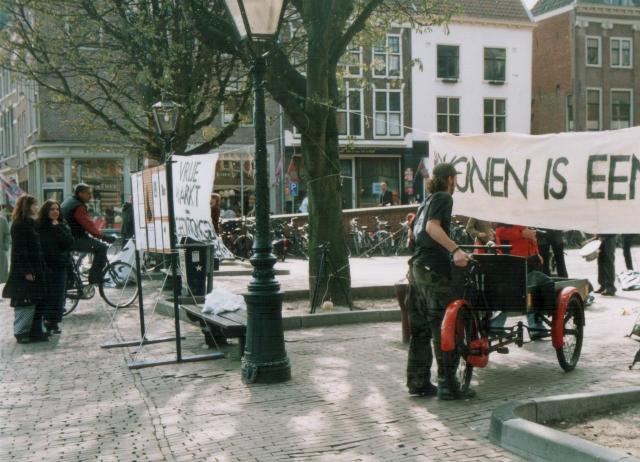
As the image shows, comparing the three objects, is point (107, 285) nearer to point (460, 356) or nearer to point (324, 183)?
point (324, 183)

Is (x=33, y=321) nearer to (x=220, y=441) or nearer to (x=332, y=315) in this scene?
(x=332, y=315)

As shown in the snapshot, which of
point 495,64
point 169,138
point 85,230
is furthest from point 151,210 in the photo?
point 495,64

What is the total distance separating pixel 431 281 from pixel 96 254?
7951 mm

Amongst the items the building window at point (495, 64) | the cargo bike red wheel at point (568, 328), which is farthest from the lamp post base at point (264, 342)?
the building window at point (495, 64)

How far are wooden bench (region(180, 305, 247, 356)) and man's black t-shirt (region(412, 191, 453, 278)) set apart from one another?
2328 mm

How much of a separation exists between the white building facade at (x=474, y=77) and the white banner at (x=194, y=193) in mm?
32875

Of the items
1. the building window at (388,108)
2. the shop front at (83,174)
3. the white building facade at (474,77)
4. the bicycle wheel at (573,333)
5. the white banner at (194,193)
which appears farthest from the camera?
the white building facade at (474,77)

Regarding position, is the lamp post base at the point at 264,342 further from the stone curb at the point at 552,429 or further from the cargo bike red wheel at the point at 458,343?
the stone curb at the point at 552,429

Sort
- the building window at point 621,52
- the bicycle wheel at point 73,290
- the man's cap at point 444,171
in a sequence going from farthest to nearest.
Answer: the building window at point 621,52
the bicycle wheel at point 73,290
the man's cap at point 444,171

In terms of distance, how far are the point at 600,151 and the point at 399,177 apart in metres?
34.9

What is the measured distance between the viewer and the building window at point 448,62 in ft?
139

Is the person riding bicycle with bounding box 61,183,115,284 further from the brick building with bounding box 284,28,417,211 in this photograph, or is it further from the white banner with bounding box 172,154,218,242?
the brick building with bounding box 284,28,417,211

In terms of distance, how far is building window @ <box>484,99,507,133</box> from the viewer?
142 ft

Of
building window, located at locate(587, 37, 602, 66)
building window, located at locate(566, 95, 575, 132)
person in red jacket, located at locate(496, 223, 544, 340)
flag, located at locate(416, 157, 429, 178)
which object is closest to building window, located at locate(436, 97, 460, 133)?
flag, located at locate(416, 157, 429, 178)
